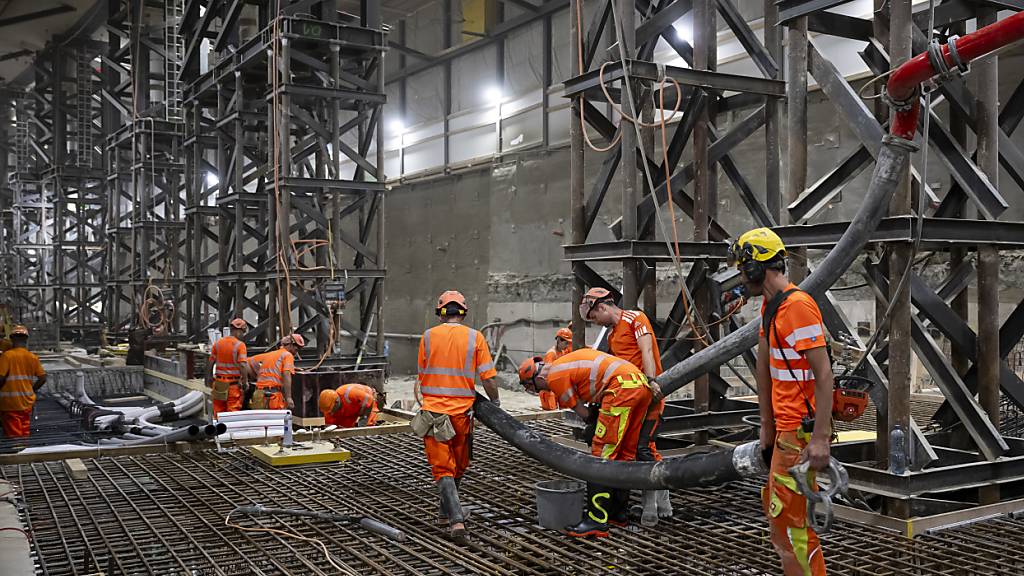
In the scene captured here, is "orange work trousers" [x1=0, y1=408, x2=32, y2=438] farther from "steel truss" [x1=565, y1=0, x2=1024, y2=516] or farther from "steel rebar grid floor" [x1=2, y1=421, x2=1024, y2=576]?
"steel truss" [x1=565, y1=0, x2=1024, y2=516]

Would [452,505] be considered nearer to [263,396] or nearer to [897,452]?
[897,452]

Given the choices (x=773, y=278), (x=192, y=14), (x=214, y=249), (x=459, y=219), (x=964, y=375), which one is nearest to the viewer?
(x=773, y=278)

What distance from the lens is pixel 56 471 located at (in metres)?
8.91

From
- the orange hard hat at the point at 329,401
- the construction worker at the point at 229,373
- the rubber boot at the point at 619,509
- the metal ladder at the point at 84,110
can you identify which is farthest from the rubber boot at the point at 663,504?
the metal ladder at the point at 84,110

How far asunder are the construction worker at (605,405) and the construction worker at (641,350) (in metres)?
0.18

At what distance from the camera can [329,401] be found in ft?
38.5

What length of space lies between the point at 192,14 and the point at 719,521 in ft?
47.1

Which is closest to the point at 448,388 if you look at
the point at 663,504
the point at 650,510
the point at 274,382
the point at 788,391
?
the point at 650,510

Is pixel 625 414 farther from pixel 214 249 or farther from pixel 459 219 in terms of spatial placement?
pixel 214 249

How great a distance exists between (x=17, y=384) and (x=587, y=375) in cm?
988

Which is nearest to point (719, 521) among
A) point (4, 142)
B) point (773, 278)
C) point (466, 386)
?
point (466, 386)

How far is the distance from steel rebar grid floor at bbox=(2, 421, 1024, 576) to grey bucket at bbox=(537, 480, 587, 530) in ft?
0.29

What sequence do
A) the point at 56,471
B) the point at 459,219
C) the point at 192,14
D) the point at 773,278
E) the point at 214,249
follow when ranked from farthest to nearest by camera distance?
1. the point at 214,249
2. the point at 459,219
3. the point at 192,14
4. the point at 56,471
5. the point at 773,278

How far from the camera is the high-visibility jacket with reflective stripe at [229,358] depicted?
12.7 meters
